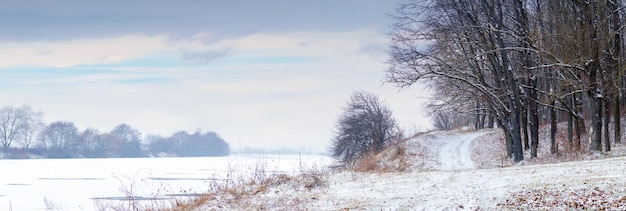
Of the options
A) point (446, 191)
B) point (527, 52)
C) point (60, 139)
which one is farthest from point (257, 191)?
point (60, 139)

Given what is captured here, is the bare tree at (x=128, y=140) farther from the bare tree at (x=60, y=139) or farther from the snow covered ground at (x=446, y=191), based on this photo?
the snow covered ground at (x=446, y=191)

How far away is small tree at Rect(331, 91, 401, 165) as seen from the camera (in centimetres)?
7406

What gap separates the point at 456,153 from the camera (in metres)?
44.6

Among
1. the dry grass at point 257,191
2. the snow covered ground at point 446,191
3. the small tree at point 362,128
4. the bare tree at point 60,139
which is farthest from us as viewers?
the bare tree at point 60,139

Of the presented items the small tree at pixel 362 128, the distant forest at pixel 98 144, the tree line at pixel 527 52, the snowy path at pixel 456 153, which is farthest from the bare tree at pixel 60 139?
→ the tree line at pixel 527 52

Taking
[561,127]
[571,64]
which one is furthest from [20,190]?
[561,127]

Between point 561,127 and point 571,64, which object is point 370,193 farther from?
point 561,127

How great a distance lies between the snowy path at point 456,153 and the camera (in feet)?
118

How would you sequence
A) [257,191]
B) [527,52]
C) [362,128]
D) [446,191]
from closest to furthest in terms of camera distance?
[446,191]
[257,191]
[527,52]
[362,128]

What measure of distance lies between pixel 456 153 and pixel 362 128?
3167 cm

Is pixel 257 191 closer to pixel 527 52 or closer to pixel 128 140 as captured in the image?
pixel 527 52

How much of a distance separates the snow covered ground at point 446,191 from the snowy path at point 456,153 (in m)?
14.5

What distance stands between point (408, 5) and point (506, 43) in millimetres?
5437

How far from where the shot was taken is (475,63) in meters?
32.2
